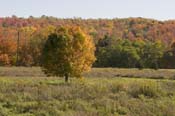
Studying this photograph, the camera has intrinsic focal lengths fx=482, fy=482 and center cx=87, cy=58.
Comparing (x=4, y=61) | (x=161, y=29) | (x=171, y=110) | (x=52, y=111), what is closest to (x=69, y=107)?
(x=52, y=111)

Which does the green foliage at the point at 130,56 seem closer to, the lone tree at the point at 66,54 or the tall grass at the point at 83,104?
the lone tree at the point at 66,54

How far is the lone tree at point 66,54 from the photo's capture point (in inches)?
1724

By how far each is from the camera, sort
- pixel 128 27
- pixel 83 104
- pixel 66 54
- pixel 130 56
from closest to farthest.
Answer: pixel 83 104 < pixel 66 54 < pixel 130 56 < pixel 128 27

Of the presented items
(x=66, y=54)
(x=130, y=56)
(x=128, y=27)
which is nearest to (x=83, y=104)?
(x=66, y=54)

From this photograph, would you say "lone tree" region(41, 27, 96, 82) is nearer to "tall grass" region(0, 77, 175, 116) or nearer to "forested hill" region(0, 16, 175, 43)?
"tall grass" region(0, 77, 175, 116)

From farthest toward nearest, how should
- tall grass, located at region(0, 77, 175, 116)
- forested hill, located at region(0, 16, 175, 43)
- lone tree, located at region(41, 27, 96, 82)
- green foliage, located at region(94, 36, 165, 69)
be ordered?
forested hill, located at region(0, 16, 175, 43), green foliage, located at region(94, 36, 165, 69), lone tree, located at region(41, 27, 96, 82), tall grass, located at region(0, 77, 175, 116)

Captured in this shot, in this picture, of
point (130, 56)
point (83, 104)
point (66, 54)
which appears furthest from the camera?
point (130, 56)

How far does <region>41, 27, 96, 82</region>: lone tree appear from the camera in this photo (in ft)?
144

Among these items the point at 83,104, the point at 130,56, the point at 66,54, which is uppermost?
the point at 66,54

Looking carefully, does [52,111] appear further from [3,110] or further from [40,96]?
[40,96]

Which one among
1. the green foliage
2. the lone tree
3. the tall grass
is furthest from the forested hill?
the tall grass

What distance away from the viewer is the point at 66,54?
43.7 meters

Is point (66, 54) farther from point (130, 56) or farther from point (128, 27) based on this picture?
point (128, 27)

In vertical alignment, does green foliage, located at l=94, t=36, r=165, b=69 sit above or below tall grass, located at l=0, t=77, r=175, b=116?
below
